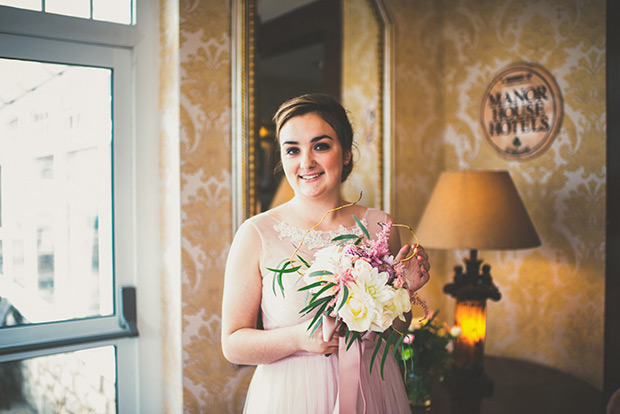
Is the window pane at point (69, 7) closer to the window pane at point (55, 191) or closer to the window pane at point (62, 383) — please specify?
the window pane at point (55, 191)

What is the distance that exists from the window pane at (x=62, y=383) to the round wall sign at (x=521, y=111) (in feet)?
6.62

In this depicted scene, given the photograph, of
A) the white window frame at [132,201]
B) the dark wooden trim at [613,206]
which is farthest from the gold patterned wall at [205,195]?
the dark wooden trim at [613,206]

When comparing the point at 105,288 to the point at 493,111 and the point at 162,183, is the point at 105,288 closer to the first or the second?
the point at 162,183

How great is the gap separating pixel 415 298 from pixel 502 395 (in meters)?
1.03

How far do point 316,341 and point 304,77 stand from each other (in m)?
1.24

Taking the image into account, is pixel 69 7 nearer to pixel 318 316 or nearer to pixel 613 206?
pixel 318 316

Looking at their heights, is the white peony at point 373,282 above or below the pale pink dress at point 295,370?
above

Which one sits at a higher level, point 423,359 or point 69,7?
point 69,7

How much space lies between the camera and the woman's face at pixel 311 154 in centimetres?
137

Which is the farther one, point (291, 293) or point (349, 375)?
point (291, 293)

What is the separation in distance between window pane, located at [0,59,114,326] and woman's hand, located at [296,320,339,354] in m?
1.04

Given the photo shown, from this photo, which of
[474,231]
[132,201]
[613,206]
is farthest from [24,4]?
[613,206]

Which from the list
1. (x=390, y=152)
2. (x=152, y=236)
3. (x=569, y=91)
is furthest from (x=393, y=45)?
(x=152, y=236)

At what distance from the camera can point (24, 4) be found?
5.73 feet
